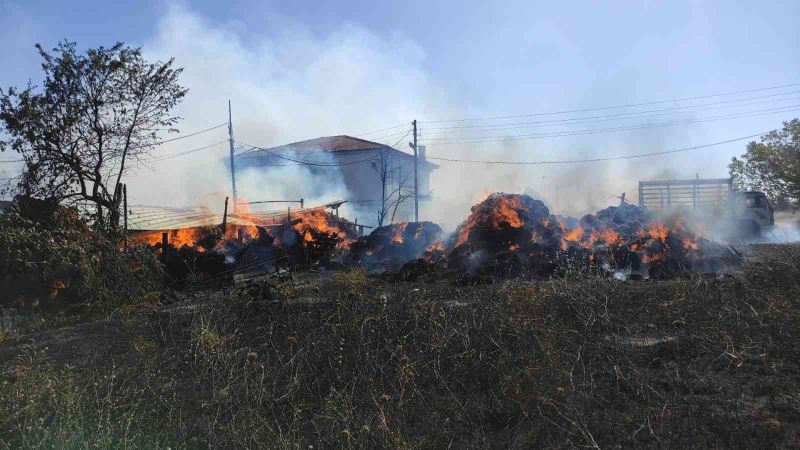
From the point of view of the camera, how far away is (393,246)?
1641cm

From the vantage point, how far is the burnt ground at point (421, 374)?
13.8 ft

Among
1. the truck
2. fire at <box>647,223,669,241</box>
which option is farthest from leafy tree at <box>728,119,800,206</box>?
fire at <box>647,223,669,241</box>

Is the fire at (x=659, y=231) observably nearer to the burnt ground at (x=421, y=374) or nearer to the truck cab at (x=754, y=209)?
the burnt ground at (x=421, y=374)

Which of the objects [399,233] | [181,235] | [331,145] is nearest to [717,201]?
[399,233]

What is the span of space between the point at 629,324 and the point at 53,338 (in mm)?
7797

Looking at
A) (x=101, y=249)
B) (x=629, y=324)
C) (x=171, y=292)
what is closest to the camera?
(x=629, y=324)

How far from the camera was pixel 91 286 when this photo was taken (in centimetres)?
→ 823

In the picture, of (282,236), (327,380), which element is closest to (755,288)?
(327,380)

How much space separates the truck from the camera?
21.8 metres

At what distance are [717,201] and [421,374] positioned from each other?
75.2 feet

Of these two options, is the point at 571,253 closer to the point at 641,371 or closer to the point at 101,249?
the point at 641,371

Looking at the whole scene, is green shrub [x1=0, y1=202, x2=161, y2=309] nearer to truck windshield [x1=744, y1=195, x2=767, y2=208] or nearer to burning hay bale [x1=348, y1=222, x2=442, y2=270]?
burning hay bale [x1=348, y1=222, x2=442, y2=270]

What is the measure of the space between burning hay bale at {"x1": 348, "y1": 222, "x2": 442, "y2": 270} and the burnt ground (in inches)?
313

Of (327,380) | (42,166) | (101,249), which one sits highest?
(42,166)
